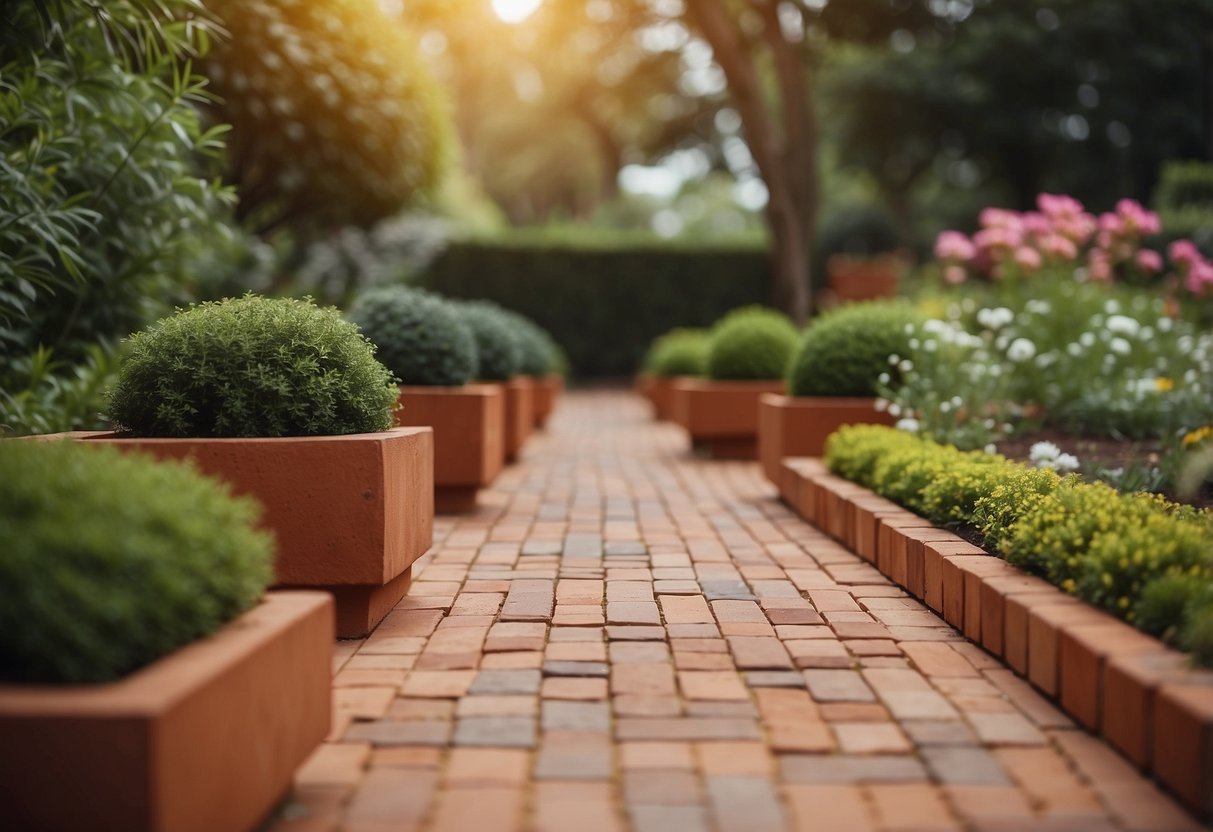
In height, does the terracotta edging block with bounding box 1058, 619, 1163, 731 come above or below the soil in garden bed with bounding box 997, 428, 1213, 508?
below

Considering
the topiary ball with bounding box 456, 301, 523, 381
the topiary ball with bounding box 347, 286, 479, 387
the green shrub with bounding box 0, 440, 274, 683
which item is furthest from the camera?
the topiary ball with bounding box 456, 301, 523, 381

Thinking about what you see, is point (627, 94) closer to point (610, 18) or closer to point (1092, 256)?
point (610, 18)

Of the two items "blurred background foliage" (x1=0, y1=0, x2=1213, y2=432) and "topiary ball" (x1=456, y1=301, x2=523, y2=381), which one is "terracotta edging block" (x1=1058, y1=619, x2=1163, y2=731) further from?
"topiary ball" (x1=456, y1=301, x2=523, y2=381)

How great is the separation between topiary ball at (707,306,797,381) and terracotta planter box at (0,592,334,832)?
7111mm

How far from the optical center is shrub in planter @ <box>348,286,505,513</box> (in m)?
5.98

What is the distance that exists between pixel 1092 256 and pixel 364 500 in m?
7.63

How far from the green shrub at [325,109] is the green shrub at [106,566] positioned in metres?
6.34

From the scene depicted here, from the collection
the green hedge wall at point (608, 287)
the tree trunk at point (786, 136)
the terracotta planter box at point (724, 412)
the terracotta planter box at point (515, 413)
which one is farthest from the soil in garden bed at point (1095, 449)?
the green hedge wall at point (608, 287)

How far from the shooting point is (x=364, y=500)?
136 inches

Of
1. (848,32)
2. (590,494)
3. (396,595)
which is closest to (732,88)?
(848,32)

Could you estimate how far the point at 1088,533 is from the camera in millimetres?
3186

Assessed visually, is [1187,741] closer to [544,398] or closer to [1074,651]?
[1074,651]

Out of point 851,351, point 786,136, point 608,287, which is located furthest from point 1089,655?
point 608,287

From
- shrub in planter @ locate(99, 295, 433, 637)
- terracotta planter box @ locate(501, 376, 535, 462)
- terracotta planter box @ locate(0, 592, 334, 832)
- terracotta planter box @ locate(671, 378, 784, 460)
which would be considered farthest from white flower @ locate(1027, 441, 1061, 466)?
terracotta planter box @ locate(0, 592, 334, 832)
